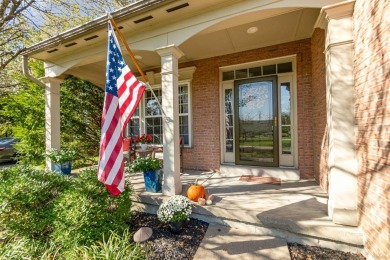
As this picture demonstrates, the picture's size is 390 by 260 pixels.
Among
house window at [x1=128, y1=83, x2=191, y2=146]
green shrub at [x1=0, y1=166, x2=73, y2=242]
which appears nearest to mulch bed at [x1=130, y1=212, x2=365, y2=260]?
green shrub at [x1=0, y1=166, x2=73, y2=242]

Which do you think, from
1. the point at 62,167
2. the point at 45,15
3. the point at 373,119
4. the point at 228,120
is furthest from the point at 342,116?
the point at 45,15

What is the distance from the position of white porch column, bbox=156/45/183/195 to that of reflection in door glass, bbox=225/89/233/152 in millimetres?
2041

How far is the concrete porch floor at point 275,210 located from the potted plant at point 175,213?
1.06 feet

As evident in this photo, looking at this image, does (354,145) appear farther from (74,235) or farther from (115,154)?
(74,235)

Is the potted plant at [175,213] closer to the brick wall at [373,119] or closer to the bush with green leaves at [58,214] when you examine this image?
the bush with green leaves at [58,214]

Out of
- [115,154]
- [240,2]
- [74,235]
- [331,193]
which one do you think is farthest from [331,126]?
[74,235]

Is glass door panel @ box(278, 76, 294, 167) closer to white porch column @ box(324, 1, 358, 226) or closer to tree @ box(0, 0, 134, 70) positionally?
white porch column @ box(324, 1, 358, 226)

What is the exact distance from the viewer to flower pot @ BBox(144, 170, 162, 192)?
11.4 ft

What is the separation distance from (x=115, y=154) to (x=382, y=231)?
2.71 m

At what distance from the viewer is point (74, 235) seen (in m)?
2.21

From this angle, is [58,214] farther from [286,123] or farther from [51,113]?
[286,123]

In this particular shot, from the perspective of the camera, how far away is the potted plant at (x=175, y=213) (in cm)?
257

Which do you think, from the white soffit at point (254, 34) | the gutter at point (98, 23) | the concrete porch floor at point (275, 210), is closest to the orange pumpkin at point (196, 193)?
the concrete porch floor at point (275, 210)

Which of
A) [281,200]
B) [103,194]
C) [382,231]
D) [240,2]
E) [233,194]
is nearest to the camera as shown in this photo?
[382,231]
